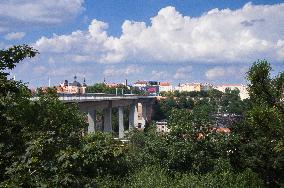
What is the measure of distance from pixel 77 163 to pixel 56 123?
16434 millimetres

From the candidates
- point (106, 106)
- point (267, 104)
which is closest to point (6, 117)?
point (267, 104)

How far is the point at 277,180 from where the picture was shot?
33.1 m

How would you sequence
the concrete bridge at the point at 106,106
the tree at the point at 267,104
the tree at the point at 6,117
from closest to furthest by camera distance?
1. the tree at the point at 6,117
2. the tree at the point at 267,104
3. the concrete bridge at the point at 106,106

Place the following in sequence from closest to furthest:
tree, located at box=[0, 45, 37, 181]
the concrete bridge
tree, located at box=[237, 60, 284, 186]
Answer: tree, located at box=[0, 45, 37, 181]
tree, located at box=[237, 60, 284, 186]
the concrete bridge

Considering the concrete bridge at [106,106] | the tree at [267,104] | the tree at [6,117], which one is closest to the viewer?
the tree at [6,117]

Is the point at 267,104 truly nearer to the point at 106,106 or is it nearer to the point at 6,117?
the point at 6,117

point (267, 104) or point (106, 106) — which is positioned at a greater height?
point (106, 106)

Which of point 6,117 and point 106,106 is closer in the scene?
point 6,117

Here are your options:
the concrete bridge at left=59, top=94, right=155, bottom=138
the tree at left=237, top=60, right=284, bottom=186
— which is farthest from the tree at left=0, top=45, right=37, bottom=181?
the concrete bridge at left=59, top=94, right=155, bottom=138

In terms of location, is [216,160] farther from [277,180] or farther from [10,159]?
[10,159]

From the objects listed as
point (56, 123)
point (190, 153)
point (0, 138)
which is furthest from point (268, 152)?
point (0, 138)

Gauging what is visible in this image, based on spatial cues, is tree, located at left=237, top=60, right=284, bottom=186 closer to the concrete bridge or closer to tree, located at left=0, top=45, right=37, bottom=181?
tree, located at left=0, top=45, right=37, bottom=181

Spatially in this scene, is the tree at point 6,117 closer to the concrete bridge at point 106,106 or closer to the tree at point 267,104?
the tree at point 267,104

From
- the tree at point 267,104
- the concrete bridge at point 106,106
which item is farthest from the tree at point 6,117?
the concrete bridge at point 106,106
